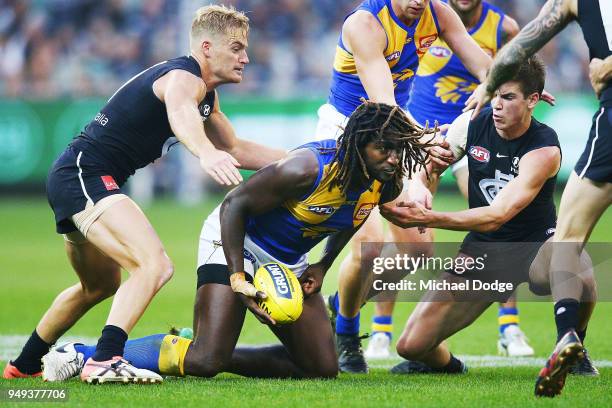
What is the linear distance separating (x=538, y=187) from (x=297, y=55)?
56.4 ft

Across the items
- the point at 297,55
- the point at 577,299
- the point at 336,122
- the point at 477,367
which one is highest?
the point at 297,55

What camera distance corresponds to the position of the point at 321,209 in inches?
248

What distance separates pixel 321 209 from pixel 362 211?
0.94 feet

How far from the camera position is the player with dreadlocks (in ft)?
19.9

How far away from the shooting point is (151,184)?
23.0 m

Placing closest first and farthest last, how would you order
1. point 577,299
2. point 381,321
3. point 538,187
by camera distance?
point 577,299 → point 538,187 → point 381,321

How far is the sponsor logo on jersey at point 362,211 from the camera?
6383mm

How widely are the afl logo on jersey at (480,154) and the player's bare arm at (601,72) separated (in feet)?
4.48

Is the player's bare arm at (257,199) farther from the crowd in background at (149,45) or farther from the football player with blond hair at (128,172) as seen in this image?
the crowd in background at (149,45)

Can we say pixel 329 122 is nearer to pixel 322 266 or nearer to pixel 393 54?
pixel 393 54

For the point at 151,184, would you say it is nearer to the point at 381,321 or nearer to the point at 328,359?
the point at 381,321

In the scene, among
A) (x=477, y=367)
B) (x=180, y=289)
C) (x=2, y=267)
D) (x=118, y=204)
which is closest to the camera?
(x=118, y=204)

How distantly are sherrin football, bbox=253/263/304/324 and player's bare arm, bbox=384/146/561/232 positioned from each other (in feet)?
2.54

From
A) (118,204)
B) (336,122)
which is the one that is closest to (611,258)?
(336,122)
